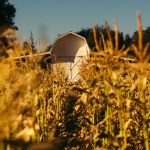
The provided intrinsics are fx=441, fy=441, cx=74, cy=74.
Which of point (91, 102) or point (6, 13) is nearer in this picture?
point (91, 102)

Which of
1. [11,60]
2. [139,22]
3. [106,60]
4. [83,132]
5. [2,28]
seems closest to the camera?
[2,28]

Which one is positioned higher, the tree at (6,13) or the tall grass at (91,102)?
the tree at (6,13)

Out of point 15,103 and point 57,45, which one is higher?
point 57,45

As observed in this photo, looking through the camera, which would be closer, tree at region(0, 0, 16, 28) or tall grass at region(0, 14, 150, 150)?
tall grass at region(0, 14, 150, 150)

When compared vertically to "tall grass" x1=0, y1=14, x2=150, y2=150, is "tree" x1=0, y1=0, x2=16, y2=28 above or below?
above

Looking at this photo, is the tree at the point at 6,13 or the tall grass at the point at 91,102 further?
the tree at the point at 6,13

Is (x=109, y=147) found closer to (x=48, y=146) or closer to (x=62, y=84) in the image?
(x=48, y=146)

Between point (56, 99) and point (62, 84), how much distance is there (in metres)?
1.34

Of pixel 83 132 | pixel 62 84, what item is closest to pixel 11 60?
pixel 83 132

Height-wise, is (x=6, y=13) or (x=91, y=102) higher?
(x=6, y=13)

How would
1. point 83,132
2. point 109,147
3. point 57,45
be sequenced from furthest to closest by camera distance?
point 57,45
point 83,132
point 109,147

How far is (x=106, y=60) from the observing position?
3.10 m

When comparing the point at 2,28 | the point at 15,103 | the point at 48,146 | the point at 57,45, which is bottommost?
the point at 48,146

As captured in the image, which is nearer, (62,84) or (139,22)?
(139,22)
